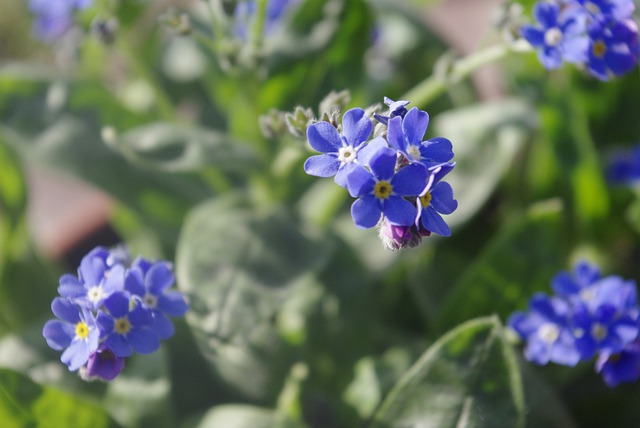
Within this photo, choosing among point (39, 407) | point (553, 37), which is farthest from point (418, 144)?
point (39, 407)

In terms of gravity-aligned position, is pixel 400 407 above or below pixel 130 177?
below

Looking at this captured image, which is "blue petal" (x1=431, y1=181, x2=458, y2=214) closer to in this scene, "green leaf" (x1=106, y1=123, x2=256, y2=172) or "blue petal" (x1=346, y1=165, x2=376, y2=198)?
"blue petal" (x1=346, y1=165, x2=376, y2=198)

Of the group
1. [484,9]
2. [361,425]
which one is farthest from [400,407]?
[484,9]

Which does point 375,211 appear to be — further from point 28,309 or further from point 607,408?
point 28,309

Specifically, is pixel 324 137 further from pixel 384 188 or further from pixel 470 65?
pixel 470 65

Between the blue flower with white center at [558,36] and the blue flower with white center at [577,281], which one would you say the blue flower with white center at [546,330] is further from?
the blue flower with white center at [558,36]
